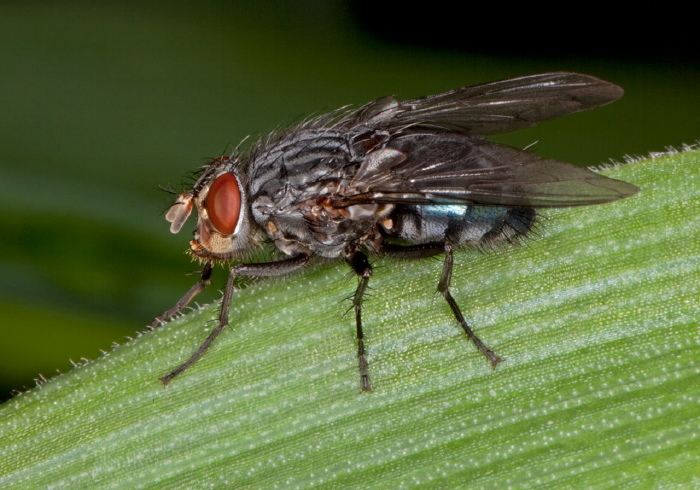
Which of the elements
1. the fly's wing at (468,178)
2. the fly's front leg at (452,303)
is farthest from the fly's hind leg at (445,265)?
the fly's wing at (468,178)

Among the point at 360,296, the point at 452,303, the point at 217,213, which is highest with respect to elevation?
the point at 217,213

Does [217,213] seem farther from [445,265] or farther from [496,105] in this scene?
[496,105]

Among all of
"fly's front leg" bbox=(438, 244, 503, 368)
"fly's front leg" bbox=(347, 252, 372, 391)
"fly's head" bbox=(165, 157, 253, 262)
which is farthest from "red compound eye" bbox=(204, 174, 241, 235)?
"fly's front leg" bbox=(438, 244, 503, 368)

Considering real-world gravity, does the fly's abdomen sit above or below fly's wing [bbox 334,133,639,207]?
below

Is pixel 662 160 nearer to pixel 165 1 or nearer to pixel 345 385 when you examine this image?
pixel 345 385

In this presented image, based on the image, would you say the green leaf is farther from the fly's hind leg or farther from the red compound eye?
the red compound eye

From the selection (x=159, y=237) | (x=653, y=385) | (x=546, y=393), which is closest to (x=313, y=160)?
(x=159, y=237)

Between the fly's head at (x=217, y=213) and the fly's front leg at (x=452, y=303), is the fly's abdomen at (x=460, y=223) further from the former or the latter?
the fly's head at (x=217, y=213)

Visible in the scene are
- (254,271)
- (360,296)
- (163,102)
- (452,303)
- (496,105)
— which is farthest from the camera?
(163,102)

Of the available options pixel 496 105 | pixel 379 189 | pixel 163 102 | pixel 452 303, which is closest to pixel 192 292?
pixel 379 189
